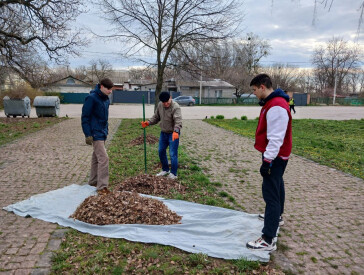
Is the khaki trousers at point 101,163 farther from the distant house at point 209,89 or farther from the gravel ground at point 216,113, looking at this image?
the distant house at point 209,89

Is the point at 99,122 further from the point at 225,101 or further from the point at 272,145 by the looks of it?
the point at 225,101

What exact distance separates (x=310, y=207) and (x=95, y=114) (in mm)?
4065

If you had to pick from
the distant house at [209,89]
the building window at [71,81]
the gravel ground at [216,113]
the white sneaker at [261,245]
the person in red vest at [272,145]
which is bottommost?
the white sneaker at [261,245]

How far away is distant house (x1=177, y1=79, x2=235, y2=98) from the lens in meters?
54.1

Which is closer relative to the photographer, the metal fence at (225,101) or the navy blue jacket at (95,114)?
the navy blue jacket at (95,114)

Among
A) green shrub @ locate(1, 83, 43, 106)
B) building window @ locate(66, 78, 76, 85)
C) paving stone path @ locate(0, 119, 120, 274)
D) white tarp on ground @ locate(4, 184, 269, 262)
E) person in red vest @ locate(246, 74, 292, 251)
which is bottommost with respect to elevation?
paving stone path @ locate(0, 119, 120, 274)

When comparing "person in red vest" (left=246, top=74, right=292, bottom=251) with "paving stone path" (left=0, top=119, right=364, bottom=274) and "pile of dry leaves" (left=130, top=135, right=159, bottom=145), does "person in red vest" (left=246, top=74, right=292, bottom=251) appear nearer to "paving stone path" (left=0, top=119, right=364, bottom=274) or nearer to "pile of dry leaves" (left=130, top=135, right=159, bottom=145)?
"paving stone path" (left=0, top=119, right=364, bottom=274)

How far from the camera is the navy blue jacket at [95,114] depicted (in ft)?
15.3

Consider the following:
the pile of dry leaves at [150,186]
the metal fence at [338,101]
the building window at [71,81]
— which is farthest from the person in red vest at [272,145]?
the building window at [71,81]

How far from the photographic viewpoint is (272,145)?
9.82 feet

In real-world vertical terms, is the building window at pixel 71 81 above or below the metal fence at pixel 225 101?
above

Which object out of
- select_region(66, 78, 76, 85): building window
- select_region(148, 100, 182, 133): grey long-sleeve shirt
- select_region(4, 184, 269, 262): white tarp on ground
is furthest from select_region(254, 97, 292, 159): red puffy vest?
select_region(66, 78, 76, 85): building window

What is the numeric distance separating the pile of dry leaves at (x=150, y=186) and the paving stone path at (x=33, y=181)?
4.20 ft

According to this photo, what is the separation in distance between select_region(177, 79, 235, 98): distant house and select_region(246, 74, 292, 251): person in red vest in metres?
51.1
